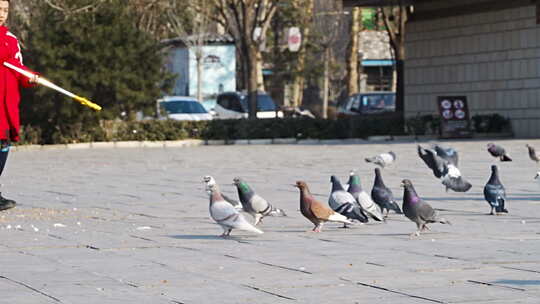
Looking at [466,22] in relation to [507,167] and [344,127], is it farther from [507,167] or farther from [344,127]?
[507,167]

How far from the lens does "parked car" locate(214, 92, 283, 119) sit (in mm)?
41125

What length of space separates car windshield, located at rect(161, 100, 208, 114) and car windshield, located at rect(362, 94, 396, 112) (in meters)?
5.45

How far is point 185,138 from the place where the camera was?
33250mm

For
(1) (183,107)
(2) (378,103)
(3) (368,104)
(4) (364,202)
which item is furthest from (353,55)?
(4) (364,202)

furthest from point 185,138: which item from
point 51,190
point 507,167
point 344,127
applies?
point 51,190

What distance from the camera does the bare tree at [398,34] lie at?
3672cm

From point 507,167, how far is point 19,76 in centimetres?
912

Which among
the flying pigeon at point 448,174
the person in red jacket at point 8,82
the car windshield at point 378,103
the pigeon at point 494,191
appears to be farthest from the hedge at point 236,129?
the pigeon at point 494,191

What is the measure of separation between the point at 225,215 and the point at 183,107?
2949 centimetres

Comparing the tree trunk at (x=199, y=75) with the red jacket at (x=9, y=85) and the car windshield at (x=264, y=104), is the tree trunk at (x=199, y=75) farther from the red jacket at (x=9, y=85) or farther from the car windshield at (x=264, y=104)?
the red jacket at (x=9, y=85)

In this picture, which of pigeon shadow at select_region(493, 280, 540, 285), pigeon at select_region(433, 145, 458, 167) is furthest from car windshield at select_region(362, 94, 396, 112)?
pigeon shadow at select_region(493, 280, 540, 285)

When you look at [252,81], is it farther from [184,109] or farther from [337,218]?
[337,218]

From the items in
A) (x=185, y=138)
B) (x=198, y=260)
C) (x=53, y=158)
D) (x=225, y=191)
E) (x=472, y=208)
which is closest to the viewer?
(x=198, y=260)

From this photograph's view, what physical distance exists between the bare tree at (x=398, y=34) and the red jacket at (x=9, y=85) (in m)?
24.4
